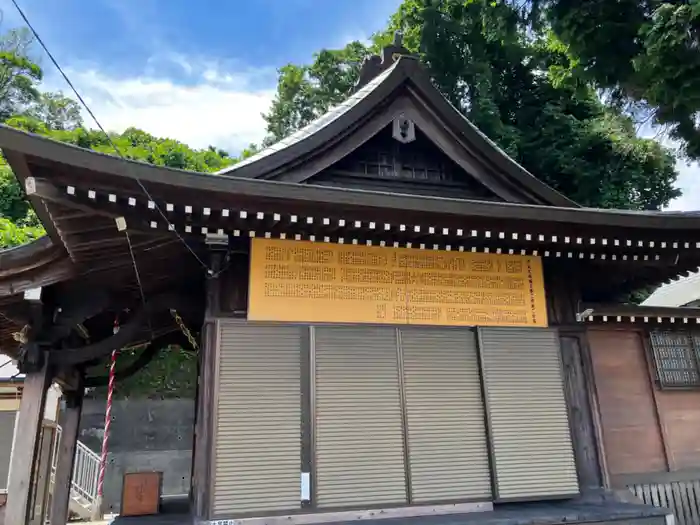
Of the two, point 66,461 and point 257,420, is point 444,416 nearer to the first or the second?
point 257,420

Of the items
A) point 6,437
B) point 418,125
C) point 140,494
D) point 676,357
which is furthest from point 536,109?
point 6,437

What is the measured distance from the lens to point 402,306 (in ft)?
17.8

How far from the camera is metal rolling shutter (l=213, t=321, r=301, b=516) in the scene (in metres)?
4.48

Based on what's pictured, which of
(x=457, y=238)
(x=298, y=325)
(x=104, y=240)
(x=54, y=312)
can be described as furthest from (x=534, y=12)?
(x=54, y=312)

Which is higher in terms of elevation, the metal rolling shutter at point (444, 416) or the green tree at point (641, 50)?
the green tree at point (641, 50)

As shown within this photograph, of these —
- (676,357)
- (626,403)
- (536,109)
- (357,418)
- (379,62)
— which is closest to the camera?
(357,418)

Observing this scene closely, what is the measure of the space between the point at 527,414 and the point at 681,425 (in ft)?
7.32

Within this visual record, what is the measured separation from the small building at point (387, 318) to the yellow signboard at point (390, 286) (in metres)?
0.02

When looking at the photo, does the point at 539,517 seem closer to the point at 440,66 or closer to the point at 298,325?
the point at 298,325

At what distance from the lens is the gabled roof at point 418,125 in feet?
18.3

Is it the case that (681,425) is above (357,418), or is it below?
below

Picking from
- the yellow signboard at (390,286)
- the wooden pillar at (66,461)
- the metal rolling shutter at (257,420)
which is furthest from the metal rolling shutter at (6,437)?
the yellow signboard at (390,286)

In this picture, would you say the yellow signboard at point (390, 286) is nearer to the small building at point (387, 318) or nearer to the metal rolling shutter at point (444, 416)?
the small building at point (387, 318)

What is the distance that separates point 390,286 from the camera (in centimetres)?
543
